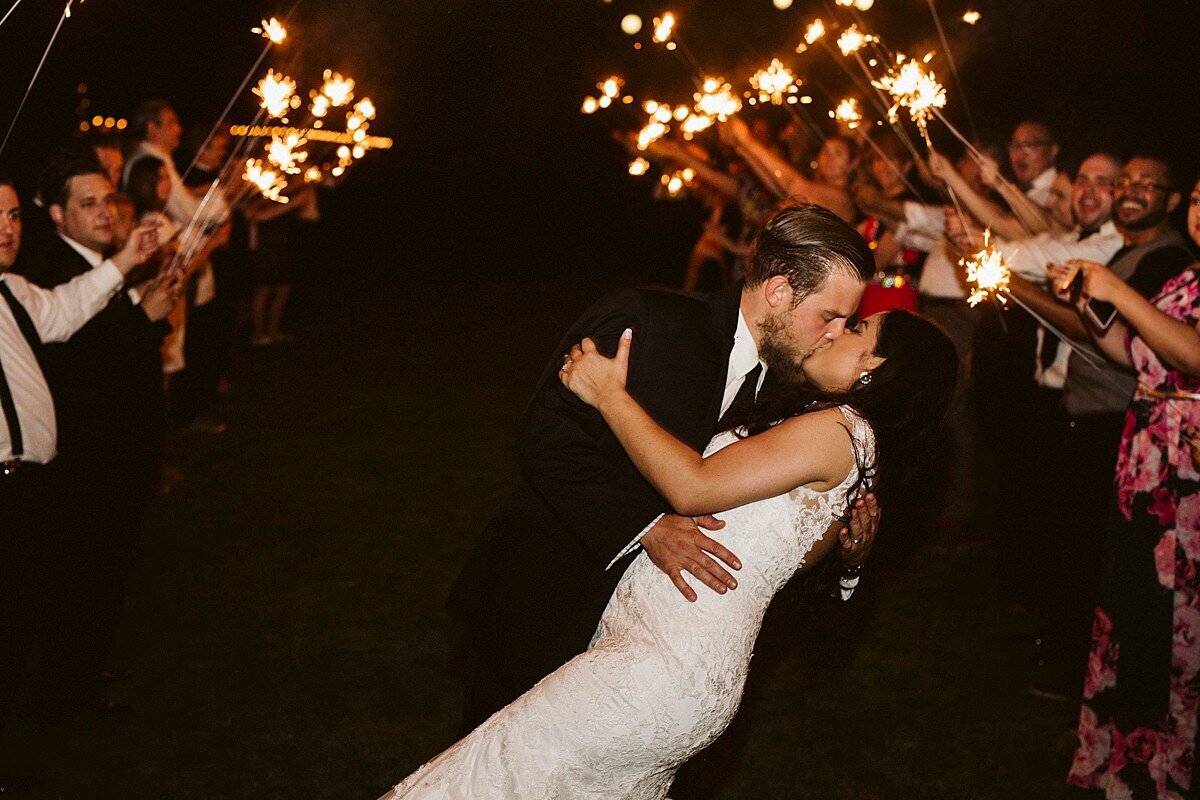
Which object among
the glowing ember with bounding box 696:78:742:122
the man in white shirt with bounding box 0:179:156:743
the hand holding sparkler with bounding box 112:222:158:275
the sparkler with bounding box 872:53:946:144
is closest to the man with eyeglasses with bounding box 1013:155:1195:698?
the sparkler with bounding box 872:53:946:144

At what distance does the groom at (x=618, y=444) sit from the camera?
2.56 meters

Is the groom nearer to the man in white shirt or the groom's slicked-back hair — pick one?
the groom's slicked-back hair

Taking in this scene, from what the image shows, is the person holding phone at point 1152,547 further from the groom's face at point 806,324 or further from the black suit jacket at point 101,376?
the black suit jacket at point 101,376

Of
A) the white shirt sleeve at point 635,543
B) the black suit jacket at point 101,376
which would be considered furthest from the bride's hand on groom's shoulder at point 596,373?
the black suit jacket at point 101,376

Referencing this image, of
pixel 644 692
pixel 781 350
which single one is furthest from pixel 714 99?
pixel 644 692

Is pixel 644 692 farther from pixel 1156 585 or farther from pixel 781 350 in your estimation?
pixel 1156 585

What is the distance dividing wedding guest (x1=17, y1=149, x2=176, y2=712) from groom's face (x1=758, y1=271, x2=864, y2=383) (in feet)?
8.75

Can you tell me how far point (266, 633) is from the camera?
16.2 ft

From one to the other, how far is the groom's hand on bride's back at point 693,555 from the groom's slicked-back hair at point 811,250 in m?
0.64

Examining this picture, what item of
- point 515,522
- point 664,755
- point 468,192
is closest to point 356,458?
point 515,522

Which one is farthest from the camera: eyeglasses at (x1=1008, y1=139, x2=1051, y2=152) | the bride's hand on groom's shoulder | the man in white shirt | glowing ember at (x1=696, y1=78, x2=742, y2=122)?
eyeglasses at (x1=1008, y1=139, x2=1051, y2=152)

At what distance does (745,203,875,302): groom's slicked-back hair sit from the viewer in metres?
2.61

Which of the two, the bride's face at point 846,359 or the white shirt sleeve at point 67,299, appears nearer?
the bride's face at point 846,359

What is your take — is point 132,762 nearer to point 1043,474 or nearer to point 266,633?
point 266,633
